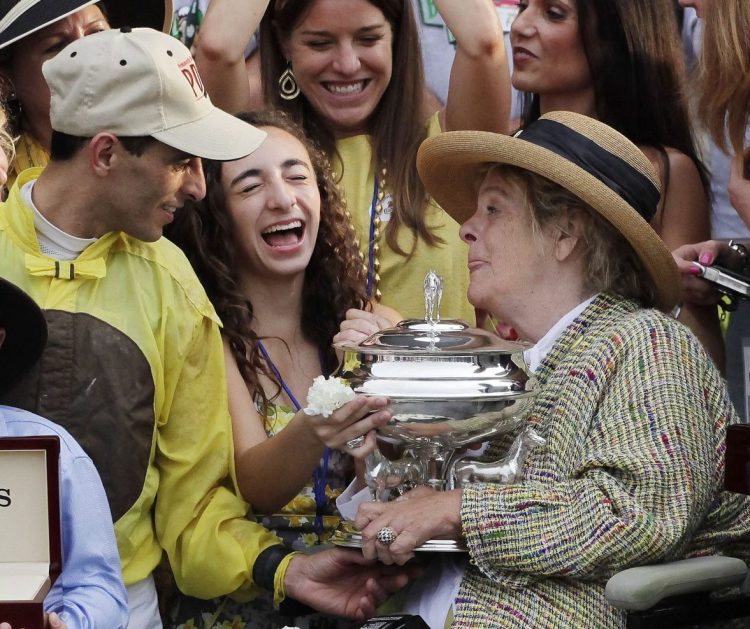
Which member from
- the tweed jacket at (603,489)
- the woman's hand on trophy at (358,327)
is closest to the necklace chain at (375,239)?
the woman's hand on trophy at (358,327)

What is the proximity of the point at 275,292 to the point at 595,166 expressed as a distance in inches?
36.5

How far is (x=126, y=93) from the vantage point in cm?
280

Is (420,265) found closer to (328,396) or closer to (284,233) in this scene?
(284,233)

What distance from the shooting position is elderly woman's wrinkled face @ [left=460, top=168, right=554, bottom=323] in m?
2.89

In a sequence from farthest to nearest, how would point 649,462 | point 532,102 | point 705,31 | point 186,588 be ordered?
point 532,102 < point 705,31 < point 186,588 < point 649,462

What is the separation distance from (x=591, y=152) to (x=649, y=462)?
68 centimetres

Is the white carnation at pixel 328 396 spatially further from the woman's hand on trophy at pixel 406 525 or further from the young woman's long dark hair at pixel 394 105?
the young woman's long dark hair at pixel 394 105

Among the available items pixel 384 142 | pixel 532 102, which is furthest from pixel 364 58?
pixel 532 102

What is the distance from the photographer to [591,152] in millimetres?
2852

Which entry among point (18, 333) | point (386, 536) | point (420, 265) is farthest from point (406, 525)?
point (420, 265)

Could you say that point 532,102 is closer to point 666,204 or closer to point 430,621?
point 666,204

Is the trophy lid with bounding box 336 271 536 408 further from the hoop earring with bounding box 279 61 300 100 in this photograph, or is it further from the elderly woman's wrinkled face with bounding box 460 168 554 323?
the hoop earring with bounding box 279 61 300 100

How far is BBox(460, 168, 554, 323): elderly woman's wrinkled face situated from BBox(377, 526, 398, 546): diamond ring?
0.59 meters

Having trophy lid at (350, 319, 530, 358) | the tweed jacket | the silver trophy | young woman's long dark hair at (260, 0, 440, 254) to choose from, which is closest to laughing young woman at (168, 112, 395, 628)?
young woman's long dark hair at (260, 0, 440, 254)
